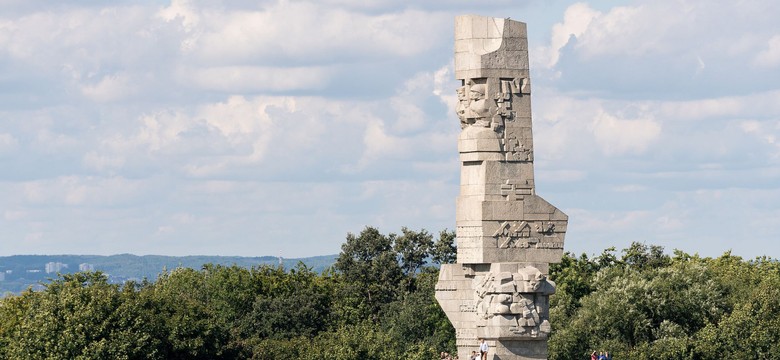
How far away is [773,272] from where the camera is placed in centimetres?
9200

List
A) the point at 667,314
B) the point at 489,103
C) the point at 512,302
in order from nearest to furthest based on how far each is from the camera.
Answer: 1. the point at 512,302
2. the point at 489,103
3. the point at 667,314

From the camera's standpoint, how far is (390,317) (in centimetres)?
9456

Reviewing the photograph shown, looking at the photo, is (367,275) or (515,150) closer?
(515,150)

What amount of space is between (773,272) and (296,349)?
85.9 feet

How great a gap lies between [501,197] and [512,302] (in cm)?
327

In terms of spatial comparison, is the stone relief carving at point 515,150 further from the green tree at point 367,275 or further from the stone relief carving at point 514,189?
the green tree at point 367,275

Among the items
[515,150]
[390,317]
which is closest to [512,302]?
[515,150]

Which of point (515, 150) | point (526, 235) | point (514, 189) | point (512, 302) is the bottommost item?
point (512, 302)

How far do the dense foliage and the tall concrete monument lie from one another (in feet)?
47.8

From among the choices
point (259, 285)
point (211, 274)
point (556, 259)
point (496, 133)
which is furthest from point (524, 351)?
point (211, 274)

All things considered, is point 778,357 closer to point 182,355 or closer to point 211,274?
point 182,355

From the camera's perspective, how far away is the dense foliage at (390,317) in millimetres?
71000

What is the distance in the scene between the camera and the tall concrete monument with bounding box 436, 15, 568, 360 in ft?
182

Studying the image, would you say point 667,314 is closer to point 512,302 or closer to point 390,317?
point 390,317
